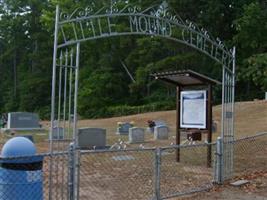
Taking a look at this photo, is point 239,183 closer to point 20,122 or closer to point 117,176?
point 117,176

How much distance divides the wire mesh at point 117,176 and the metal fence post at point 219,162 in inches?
54.6

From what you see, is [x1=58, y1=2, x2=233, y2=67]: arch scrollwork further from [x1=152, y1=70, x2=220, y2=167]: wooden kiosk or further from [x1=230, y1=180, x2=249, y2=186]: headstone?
[x1=230, y1=180, x2=249, y2=186]: headstone

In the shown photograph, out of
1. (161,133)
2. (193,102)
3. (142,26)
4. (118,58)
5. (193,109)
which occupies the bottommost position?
(161,133)

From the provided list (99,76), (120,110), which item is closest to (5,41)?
(99,76)

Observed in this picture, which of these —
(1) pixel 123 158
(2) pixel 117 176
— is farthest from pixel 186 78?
(2) pixel 117 176

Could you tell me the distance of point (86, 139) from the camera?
789 inches

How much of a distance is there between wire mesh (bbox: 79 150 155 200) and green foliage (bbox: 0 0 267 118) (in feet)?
89.8

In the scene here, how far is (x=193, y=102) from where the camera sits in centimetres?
1535

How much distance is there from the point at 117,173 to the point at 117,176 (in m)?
0.52

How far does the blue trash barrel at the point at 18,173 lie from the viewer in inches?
258

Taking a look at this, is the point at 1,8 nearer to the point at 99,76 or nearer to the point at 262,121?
the point at 99,76

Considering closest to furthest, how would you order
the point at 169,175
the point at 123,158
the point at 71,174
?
the point at 71,174, the point at 169,175, the point at 123,158

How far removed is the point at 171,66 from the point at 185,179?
1836 inches

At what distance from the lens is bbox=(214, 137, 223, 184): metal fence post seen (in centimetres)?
1070
